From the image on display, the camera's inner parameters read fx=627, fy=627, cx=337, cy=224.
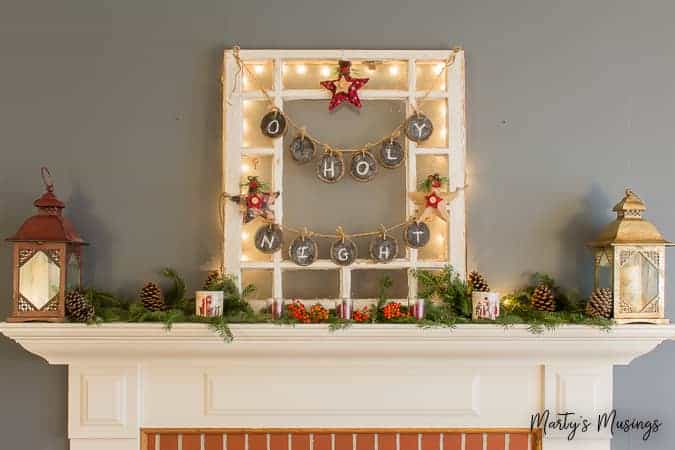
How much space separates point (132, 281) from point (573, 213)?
145 centimetres

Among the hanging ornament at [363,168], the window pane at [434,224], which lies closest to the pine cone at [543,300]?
the window pane at [434,224]

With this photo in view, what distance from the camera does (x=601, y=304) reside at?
6.15 ft

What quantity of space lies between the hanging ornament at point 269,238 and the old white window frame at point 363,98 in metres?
0.03

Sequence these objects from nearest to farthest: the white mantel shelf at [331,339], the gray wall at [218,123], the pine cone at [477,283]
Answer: the white mantel shelf at [331,339], the pine cone at [477,283], the gray wall at [218,123]

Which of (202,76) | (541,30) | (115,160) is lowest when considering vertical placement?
(115,160)

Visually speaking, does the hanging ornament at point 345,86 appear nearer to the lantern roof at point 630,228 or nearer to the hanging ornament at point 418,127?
the hanging ornament at point 418,127

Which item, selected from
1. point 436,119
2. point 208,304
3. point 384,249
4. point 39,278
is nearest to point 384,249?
point 384,249

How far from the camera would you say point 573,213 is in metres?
2.04

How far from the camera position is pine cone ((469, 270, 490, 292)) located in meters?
1.93

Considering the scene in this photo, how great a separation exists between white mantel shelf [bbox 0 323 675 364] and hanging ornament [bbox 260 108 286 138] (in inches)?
24.1

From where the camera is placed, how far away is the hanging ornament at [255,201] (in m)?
1.96

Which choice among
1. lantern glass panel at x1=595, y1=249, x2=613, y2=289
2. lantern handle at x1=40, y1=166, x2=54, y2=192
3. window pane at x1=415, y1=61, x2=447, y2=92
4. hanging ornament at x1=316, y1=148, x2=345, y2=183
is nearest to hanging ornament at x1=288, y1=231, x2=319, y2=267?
hanging ornament at x1=316, y1=148, x2=345, y2=183

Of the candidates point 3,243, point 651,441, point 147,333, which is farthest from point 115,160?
point 651,441

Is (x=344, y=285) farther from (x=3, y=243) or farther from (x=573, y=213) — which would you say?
(x=3, y=243)
